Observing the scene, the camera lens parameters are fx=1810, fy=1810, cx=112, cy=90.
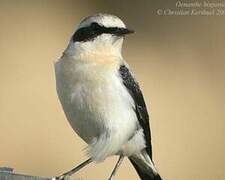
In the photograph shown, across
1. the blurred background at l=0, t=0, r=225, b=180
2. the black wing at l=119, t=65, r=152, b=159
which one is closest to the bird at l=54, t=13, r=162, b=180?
the black wing at l=119, t=65, r=152, b=159

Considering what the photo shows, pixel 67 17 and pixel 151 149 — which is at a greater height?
pixel 67 17

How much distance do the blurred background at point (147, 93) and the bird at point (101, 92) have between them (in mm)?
1019

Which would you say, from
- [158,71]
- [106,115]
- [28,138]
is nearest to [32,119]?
[28,138]

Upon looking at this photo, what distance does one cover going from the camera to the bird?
837cm

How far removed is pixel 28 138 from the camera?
9680mm

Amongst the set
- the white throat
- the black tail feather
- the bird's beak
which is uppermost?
the bird's beak

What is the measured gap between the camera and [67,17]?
9.77 meters

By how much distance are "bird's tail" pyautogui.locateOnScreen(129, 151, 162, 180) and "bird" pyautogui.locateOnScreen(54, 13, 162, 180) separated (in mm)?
138

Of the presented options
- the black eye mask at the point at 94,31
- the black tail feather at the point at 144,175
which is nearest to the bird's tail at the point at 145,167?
the black tail feather at the point at 144,175

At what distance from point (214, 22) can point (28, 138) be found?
46.4 inches

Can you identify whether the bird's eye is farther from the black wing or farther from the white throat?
the black wing

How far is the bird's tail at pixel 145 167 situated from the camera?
345 inches

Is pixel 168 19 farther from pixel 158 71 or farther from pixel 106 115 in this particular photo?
pixel 106 115

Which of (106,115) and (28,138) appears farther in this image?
(28,138)
